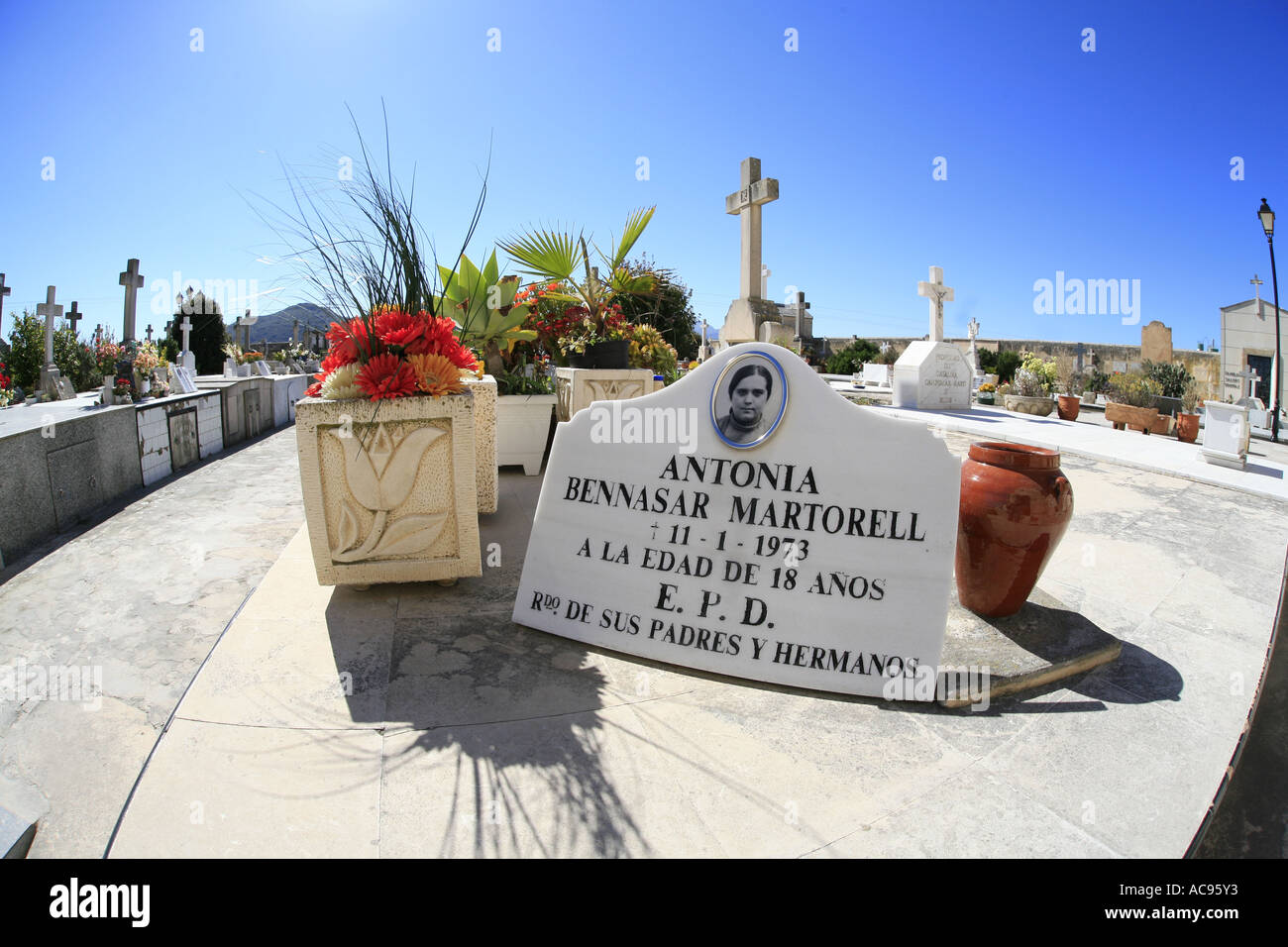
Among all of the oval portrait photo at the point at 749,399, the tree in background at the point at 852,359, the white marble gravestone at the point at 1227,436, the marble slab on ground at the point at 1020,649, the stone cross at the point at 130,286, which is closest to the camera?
the marble slab on ground at the point at 1020,649

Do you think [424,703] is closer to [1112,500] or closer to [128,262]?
[1112,500]

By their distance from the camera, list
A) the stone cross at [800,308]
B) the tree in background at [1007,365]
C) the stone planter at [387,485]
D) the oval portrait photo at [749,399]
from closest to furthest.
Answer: the oval portrait photo at [749,399] < the stone planter at [387,485] < the tree in background at [1007,365] < the stone cross at [800,308]

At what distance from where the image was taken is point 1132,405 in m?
13.3

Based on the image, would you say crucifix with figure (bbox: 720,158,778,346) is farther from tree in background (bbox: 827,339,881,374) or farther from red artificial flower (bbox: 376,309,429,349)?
tree in background (bbox: 827,339,881,374)

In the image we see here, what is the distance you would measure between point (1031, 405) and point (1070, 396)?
0.76m

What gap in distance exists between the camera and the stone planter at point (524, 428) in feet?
18.4

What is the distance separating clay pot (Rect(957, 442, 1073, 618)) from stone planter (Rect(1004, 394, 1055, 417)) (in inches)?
477

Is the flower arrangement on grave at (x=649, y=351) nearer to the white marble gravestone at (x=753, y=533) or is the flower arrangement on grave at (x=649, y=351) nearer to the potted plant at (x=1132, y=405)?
the white marble gravestone at (x=753, y=533)

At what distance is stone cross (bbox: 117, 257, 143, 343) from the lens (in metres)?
15.2

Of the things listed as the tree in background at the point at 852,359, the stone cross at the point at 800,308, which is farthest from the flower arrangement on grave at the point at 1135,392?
the stone cross at the point at 800,308

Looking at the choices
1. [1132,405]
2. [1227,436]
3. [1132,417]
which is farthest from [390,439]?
[1132,405]

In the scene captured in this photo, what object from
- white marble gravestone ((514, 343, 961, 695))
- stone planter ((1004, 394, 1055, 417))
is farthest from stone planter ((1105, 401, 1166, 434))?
white marble gravestone ((514, 343, 961, 695))

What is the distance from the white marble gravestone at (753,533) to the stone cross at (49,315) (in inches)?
548
